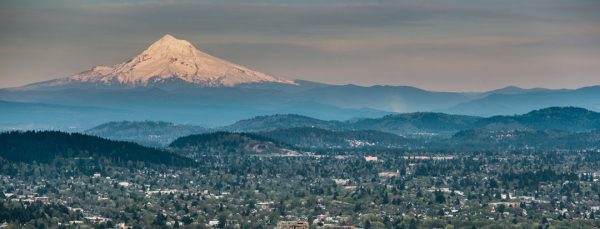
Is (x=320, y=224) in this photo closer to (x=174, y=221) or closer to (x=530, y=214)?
(x=174, y=221)

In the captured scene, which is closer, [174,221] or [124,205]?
[174,221]

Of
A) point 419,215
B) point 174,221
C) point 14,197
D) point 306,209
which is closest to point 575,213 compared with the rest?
point 419,215

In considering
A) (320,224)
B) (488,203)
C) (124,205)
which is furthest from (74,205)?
(488,203)

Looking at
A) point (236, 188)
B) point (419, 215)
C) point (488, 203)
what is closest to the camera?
point (419, 215)

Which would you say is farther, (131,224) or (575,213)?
(575,213)

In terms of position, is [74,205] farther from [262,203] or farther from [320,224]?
[320,224]

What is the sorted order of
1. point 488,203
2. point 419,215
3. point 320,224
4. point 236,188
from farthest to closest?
1. point 236,188
2. point 488,203
3. point 419,215
4. point 320,224

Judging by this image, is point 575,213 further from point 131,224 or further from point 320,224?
point 131,224

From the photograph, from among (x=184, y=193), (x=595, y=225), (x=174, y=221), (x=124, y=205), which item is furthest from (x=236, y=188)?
(x=595, y=225)
